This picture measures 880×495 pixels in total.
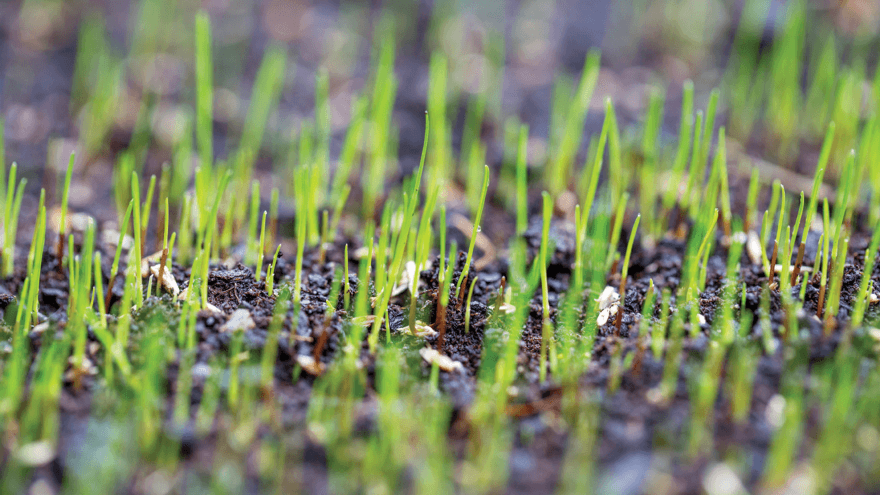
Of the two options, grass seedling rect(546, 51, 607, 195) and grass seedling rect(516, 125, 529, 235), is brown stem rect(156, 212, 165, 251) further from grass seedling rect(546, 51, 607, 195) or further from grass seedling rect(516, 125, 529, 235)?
grass seedling rect(546, 51, 607, 195)

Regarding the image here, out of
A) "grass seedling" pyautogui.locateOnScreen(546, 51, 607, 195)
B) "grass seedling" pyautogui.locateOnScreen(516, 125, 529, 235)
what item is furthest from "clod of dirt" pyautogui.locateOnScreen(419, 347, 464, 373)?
"grass seedling" pyautogui.locateOnScreen(546, 51, 607, 195)

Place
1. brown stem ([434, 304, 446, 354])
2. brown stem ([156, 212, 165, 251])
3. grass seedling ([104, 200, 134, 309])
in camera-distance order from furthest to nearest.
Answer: brown stem ([156, 212, 165, 251])
brown stem ([434, 304, 446, 354])
grass seedling ([104, 200, 134, 309])

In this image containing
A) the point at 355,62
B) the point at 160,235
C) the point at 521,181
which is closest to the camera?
the point at 521,181

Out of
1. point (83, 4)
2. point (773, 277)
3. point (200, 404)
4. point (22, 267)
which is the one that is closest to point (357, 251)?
point (200, 404)

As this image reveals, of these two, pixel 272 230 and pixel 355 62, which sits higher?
pixel 355 62

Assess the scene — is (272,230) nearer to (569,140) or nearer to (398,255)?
(398,255)

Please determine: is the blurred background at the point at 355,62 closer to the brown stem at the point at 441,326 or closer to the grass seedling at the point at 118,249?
the grass seedling at the point at 118,249

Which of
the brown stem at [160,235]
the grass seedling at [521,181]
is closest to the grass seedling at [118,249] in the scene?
the brown stem at [160,235]

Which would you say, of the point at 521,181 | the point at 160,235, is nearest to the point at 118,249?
the point at 160,235

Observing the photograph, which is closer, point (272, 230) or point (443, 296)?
point (443, 296)
